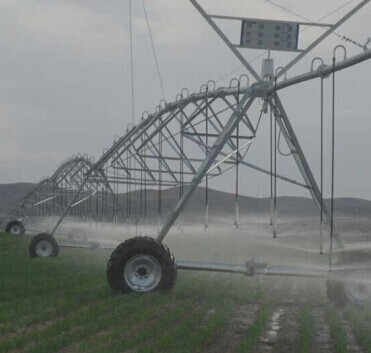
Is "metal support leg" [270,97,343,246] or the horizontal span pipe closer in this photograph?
the horizontal span pipe

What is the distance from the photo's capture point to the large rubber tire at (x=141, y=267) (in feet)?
42.4

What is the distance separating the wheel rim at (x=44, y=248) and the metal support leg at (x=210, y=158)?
33.4 feet

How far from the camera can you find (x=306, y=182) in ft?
57.0

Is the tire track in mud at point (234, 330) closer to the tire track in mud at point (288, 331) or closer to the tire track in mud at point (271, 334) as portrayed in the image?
the tire track in mud at point (271, 334)

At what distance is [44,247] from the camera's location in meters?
24.3

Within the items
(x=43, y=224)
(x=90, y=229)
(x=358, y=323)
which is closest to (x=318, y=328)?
(x=358, y=323)

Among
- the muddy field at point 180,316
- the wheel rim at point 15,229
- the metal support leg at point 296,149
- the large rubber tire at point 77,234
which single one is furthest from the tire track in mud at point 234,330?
the wheel rim at point 15,229

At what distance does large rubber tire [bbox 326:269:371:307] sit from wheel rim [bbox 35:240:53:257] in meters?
12.8

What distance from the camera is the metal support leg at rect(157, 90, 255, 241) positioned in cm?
1420

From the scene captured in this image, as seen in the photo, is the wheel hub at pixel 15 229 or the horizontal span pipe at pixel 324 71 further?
the wheel hub at pixel 15 229

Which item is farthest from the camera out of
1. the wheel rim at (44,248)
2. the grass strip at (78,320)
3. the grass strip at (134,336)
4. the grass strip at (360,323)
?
the wheel rim at (44,248)

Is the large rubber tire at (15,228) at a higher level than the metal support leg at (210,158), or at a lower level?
lower

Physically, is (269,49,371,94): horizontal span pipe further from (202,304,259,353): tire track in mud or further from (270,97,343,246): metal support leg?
(202,304,259,353): tire track in mud

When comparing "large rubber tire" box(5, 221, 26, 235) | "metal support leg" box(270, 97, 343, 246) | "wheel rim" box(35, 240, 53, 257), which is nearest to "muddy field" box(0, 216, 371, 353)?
"metal support leg" box(270, 97, 343, 246)
